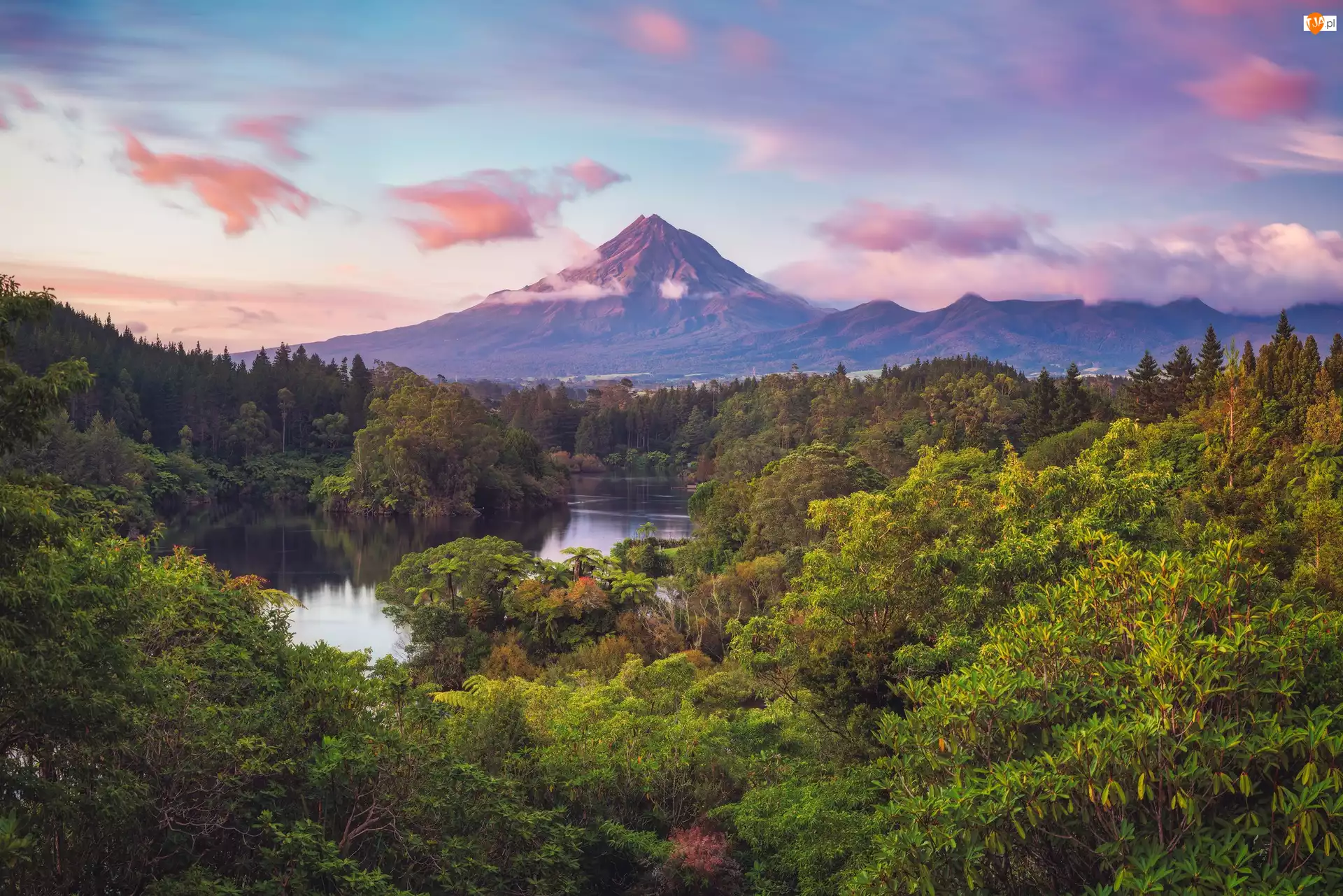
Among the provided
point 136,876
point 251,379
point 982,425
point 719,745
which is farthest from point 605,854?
point 251,379

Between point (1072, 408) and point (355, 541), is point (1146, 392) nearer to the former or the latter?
point (1072, 408)

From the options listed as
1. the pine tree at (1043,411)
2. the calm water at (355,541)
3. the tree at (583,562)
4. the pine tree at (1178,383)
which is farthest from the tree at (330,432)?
the pine tree at (1178,383)

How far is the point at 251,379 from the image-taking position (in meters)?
79.8

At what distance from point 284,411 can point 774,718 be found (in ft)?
239

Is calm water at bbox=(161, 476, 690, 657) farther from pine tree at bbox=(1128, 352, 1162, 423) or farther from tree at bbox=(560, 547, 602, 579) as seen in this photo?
pine tree at bbox=(1128, 352, 1162, 423)

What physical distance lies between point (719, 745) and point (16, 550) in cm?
987

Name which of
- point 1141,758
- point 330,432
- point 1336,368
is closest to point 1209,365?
point 1336,368

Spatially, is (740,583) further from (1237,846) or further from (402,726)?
(1237,846)

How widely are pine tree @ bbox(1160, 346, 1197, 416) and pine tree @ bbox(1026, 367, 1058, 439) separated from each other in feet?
17.5

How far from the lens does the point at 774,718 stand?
16000 mm

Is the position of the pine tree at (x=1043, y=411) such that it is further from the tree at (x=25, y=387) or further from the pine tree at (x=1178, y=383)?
the tree at (x=25, y=387)

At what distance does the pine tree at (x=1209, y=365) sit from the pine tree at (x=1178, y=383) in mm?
632

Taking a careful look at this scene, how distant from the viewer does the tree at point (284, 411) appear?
258ft

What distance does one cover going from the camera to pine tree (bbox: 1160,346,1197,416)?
46.6 meters
